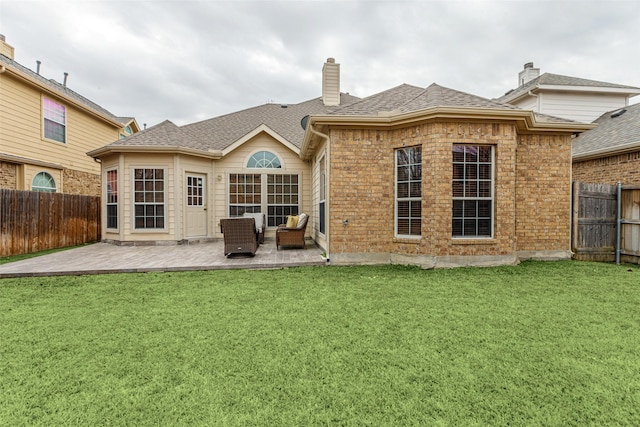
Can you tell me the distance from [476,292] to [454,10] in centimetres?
988

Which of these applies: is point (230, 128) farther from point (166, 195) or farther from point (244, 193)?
point (166, 195)

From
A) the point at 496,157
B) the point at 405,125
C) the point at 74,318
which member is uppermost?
the point at 405,125

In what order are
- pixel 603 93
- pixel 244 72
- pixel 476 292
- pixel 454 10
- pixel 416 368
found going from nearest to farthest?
pixel 416 368
pixel 476 292
pixel 454 10
pixel 603 93
pixel 244 72

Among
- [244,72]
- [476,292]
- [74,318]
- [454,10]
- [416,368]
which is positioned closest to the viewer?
[416,368]

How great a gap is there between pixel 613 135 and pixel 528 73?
8.25 m

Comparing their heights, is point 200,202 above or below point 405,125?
below

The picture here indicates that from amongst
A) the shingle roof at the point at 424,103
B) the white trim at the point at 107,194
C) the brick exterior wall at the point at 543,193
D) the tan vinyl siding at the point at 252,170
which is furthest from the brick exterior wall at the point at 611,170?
the white trim at the point at 107,194

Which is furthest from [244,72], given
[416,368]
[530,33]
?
[416,368]

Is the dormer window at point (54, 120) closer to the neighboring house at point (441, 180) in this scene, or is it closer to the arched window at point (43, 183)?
the arched window at point (43, 183)

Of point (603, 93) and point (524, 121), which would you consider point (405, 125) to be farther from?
point (603, 93)

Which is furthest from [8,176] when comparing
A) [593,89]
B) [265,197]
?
[593,89]

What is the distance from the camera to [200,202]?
10289 mm

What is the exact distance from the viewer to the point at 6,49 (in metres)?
11.9

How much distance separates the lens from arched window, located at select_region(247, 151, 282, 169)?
10.7 meters
